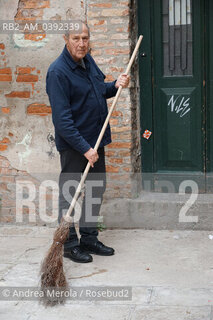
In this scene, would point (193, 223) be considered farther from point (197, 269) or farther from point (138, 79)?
point (138, 79)

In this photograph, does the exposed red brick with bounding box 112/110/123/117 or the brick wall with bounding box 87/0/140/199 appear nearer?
the brick wall with bounding box 87/0/140/199

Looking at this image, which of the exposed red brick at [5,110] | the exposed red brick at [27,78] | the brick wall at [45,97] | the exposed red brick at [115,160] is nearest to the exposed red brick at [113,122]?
the brick wall at [45,97]

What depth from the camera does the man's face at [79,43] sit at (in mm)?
4309

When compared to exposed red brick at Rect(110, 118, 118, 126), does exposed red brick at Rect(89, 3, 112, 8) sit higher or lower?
higher

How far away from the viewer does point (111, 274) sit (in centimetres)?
428

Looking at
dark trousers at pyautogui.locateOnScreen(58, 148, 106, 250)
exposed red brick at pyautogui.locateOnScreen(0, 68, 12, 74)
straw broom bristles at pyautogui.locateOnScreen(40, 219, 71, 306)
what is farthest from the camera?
exposed red brick at pyautogui.locateOnScreen(0, 68, 12, 74)

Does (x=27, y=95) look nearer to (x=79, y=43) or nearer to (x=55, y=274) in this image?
(x=79, y=43)

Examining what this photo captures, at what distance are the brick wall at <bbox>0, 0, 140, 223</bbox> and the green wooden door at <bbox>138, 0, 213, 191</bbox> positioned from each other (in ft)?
0.57

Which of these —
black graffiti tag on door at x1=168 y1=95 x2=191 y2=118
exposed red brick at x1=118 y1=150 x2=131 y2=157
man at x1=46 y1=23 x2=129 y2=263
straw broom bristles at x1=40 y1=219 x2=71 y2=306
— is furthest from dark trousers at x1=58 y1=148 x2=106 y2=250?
black graffiti tag on door at x1=168 y1=95 x2=191 y2=118

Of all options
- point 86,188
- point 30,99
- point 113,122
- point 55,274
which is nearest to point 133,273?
point 55,274

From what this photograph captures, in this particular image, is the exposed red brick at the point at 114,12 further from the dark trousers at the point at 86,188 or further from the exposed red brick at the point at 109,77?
the dark trousers at the point at 86,188

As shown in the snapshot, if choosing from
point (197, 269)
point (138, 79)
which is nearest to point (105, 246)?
→ point (197, 269)

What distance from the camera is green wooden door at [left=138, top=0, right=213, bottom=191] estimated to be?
5.32 metres

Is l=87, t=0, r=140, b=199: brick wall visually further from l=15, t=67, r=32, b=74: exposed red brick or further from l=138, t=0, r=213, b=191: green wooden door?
l=15, t=67, r=32, b=74: exposed red brick
